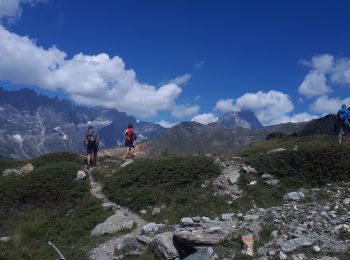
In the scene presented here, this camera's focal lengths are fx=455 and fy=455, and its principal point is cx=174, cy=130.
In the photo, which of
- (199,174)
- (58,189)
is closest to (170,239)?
(199,174)

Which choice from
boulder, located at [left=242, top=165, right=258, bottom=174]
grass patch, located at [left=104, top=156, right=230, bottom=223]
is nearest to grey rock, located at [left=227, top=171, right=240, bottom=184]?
boulder, located at [left=242, top=165, right=258, bottom=174]

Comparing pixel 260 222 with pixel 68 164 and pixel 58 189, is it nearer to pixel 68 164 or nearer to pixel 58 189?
pixel 58 189

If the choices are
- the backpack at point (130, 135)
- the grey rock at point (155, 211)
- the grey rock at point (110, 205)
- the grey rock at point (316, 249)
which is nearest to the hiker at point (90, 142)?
the backpack at point (130, 135)

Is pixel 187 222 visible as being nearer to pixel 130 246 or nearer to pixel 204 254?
pixel 130 246

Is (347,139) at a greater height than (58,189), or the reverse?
(347,139)

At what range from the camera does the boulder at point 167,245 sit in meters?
18.1

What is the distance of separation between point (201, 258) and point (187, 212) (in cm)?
776

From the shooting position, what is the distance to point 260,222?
19922 mm

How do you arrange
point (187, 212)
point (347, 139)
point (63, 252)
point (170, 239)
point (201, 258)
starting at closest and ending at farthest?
point (201, 258)
point (170, 239)
point (63, 252)
point (187, 212)
point (347, 139)

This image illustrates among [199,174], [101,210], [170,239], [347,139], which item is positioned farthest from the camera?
[347,139]

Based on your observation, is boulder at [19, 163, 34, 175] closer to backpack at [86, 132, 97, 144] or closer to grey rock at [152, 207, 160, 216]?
backpack at [86, 132, 97, 144]

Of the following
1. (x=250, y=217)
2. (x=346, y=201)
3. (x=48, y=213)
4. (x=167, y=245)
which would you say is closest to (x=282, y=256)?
(x=250, y=217)

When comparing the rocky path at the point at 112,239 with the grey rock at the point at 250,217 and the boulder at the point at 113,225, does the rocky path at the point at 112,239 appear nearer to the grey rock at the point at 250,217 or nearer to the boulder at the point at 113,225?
the boulder at the point at 113,225

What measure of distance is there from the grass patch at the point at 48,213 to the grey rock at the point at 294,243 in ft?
27.9
